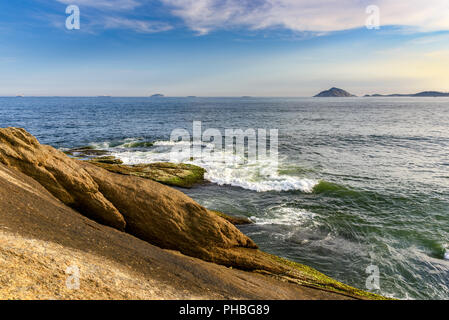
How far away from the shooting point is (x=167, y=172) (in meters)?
27.1

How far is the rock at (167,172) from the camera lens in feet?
83.5

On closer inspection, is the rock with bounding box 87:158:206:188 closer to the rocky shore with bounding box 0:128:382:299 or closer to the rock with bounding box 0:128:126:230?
the rocky shore with bounding box 0:128:382:299

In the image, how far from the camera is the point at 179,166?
2914cm

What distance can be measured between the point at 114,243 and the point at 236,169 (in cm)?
2327

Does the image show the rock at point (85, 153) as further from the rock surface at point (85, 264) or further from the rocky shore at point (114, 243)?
the rock surface at point (85, 264)

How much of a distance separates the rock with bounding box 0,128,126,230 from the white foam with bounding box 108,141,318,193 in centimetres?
1667

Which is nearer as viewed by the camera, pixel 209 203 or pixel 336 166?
pixel 209 203

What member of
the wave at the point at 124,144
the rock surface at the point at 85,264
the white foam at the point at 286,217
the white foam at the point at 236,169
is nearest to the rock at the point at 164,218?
the rock surface at the point at 85,264

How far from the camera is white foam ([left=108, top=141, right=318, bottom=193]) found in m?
25.8

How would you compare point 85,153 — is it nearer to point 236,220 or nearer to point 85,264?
point 236,220

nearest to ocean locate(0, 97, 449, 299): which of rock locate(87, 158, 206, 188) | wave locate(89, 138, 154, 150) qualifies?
rock locate(87, 158, 206, 188)
